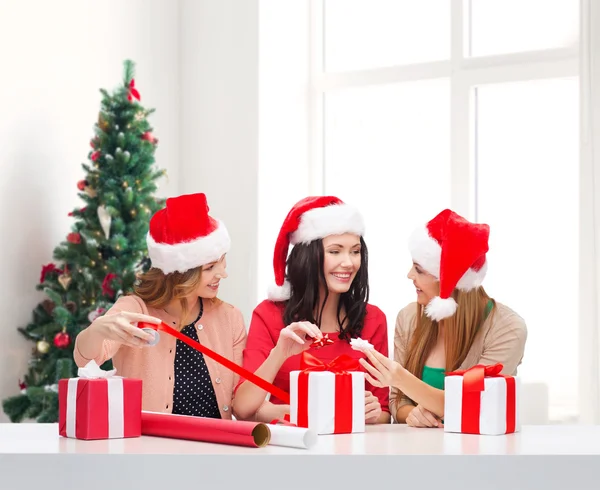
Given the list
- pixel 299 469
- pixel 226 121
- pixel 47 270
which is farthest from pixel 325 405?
pixel 226 121

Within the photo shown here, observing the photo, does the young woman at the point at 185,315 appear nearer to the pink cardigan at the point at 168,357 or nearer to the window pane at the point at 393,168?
the pink cardigan at the point at 168,357

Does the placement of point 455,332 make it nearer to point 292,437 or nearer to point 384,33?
point 292,437

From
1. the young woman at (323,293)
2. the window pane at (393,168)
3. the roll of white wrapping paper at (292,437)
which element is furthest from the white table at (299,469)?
the window pane at (393,168)

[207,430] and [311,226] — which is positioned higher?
[311,226]

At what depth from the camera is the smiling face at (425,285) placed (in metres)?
2.33

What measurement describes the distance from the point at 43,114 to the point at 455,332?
8.25ft

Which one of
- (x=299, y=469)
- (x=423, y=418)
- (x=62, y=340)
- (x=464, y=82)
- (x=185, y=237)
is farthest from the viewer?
(x=464, y=82)

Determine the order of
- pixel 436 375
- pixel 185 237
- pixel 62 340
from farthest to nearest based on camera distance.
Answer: pixel 62 340
pixel 185 237
pixel 436 375

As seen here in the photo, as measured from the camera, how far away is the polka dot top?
2375 millimetres

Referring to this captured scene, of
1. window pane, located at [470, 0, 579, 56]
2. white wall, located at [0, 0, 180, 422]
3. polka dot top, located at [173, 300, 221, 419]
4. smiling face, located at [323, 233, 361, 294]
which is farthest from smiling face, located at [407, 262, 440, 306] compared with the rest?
window pane, located at [470, 0, 579, 56]

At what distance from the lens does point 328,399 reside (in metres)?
1.76

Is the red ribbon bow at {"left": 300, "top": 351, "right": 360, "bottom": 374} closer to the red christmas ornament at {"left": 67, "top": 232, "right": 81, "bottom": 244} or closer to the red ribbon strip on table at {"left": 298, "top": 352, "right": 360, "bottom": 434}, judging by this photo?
the red ribbon strip on table at {"left": 298, "top": 352, "right": 360, "bottom": 434}

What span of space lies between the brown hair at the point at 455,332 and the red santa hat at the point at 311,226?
42 cm

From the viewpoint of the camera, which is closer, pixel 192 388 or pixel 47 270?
pixel 192 388
